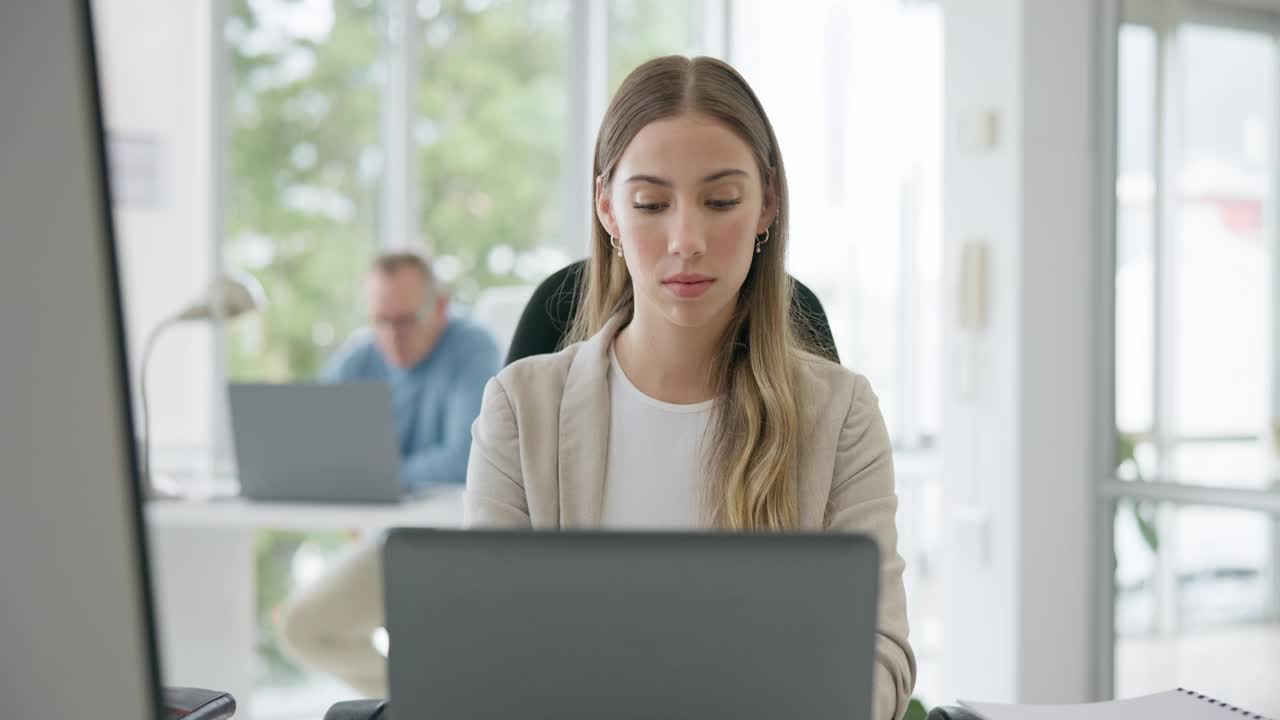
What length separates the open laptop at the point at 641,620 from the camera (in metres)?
0.57

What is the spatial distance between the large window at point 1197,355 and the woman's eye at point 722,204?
1485 mm

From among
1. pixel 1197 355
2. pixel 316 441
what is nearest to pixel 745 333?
pixel 316 441

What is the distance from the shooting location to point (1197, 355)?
232 centimetres

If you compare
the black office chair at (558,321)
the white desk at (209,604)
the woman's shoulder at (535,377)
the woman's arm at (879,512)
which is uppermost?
the black office chair at (558,321)

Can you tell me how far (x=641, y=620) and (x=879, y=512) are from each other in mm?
685

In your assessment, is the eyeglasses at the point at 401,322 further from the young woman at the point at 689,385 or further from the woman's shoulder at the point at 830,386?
the woman's shoulder at the point at 830,386

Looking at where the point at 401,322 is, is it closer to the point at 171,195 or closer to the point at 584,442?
the point at 171,195

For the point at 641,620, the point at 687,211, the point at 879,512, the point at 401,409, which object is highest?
the point at 687,211

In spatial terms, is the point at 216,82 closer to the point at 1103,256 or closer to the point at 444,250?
the point at 444,250

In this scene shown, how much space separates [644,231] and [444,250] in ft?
10.0

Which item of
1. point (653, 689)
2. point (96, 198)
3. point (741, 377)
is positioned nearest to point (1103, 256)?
point (741, 377)

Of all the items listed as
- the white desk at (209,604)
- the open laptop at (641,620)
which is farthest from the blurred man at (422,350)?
the open laptop at (641,620)

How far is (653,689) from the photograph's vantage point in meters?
0.58

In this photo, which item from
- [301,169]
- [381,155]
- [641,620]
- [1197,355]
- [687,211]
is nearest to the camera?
[641,620]
